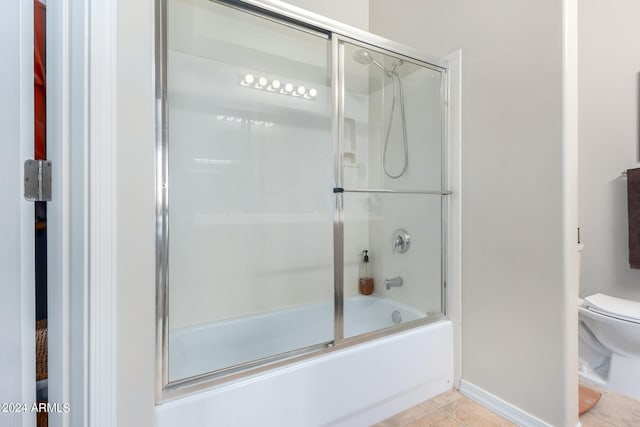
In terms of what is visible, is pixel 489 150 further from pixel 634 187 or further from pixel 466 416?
pixel 466 416

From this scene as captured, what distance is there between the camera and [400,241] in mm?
1954

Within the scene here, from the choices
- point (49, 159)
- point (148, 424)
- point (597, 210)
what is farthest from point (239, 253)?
point (597, 210)

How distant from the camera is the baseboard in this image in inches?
50.9

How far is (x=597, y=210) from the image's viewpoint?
2008 mm

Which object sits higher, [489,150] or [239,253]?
[489,150]

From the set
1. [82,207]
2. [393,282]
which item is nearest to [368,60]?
[393,282]

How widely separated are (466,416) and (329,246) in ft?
3.44

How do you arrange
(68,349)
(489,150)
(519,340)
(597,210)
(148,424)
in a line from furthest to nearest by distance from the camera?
(597,210) < (489,150) < (519,340) < (148,424) < (68,349)

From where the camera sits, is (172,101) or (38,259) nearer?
(38,259)

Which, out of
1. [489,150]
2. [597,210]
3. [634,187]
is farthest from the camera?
[597,210]

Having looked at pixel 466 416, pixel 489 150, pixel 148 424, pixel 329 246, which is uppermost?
pixel 489 150

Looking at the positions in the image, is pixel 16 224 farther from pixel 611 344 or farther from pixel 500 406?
pixel 611 344

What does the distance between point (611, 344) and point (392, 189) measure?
1426 millimetres

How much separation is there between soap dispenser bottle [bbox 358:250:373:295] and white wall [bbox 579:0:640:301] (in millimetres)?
1464
